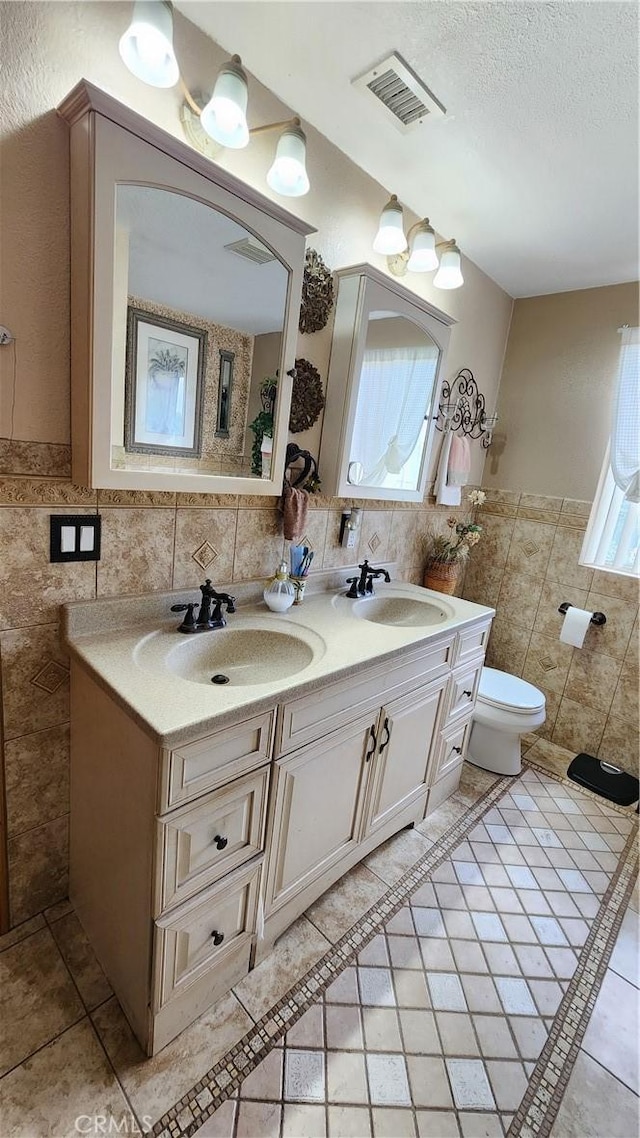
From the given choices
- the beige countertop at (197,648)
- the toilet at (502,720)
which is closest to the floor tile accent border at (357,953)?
the toilet at (502,720)

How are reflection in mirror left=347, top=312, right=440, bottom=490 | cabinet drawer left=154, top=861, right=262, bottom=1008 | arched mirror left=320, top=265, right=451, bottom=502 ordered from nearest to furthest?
cabinet drawer left=154, top=861, right=262, bottom=1008 < arched mirror left=320, top=265, right=451, bottom=502 < reflection in mirror left=347, top=312, right=440, bottom=490

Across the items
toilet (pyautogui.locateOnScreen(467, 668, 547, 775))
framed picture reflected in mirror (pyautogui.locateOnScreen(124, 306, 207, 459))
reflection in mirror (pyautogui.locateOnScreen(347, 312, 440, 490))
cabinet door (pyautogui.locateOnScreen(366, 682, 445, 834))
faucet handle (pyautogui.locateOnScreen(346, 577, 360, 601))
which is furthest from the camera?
toilet (pyautogui.locateOnScreen(467, 668, 547, 775))

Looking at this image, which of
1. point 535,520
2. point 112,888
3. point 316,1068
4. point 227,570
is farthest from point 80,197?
point 535,520

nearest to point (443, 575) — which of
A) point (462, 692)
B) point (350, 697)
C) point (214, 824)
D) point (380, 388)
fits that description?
point (462, 692)

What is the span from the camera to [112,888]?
1121 millimetres

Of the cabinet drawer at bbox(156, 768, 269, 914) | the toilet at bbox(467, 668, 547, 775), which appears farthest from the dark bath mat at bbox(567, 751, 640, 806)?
the cabinet drawer at bbox(156, 768, 269, 914)

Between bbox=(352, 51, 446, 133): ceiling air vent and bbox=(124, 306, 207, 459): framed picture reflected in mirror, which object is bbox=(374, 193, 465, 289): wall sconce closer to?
bbox=(352, 51, 446, 133): ceiling air vent

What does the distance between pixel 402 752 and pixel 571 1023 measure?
2.61ft

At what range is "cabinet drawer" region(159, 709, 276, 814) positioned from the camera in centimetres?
90

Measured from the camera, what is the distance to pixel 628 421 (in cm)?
218

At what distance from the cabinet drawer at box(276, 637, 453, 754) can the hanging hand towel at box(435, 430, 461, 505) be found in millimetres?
924

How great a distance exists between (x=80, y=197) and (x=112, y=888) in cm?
155

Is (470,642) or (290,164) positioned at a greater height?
(290,164)

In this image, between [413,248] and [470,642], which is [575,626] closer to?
[470,642]
